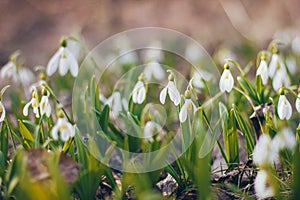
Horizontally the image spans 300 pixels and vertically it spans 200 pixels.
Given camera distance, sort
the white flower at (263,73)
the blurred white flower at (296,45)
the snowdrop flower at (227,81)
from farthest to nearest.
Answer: the blurred white flower at (296,45)
the white flower at (263,73)
the snowdrop flower at (227,81)

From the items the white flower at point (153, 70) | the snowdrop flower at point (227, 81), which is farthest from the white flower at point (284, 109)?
the white flower at point (153, 70)

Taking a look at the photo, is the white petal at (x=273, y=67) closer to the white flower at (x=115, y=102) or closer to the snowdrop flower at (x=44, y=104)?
the white flower at (x=115, y=102)

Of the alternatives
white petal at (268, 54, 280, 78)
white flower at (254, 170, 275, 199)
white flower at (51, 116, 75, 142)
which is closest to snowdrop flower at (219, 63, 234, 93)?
white petal at (268, 54, 280, 78)

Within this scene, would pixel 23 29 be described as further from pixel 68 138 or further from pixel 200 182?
pixel 200 182

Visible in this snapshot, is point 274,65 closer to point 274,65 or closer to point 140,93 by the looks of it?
point 274,65

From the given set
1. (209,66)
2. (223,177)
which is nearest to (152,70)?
(209,66)

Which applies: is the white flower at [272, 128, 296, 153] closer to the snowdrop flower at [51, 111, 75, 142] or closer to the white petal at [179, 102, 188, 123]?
the white petal at [179, 102, 188, 123]

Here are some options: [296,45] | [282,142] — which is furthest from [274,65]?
[296,45]

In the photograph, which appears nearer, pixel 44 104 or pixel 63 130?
pixel 63 130
